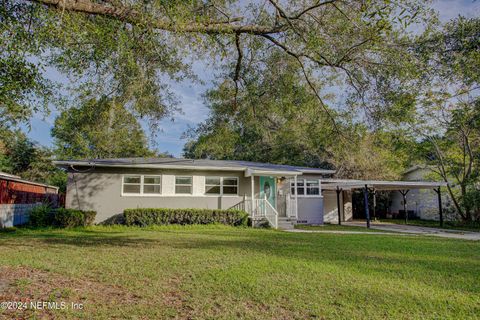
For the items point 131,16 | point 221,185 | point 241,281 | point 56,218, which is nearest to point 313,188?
point 221,185

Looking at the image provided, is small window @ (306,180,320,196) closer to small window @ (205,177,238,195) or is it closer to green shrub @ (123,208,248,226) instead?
small window @ (205,177,238,195)

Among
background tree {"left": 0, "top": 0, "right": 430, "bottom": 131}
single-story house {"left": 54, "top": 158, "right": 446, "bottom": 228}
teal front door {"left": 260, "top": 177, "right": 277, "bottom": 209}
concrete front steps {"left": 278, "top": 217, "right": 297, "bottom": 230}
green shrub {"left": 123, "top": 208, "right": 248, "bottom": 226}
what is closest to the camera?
background tree {"left": 0, "top": 0, "right": 430, "bottom": 131}

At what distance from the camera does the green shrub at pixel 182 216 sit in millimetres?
13570

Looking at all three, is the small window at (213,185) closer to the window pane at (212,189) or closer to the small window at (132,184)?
the window pane at (212,189)

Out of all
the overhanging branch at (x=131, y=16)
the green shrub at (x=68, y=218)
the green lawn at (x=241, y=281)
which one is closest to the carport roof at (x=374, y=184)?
the green lawn at (x=241, y=281)

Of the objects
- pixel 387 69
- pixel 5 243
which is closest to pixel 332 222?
pixel 387 69

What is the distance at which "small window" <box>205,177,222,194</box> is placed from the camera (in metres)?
15.7

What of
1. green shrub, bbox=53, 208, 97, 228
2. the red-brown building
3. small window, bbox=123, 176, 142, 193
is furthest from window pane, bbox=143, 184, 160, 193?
the red-brown building

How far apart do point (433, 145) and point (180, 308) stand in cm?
2193

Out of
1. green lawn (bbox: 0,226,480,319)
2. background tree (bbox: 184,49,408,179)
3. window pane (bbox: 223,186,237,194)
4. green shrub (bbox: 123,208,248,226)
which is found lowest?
green lawn (bbox: 0,226,480,319)

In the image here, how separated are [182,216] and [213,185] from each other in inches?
97.6

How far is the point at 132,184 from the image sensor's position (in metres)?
14.6

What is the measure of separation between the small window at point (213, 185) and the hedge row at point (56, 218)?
18.7 ft

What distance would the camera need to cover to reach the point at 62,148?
103 ft
